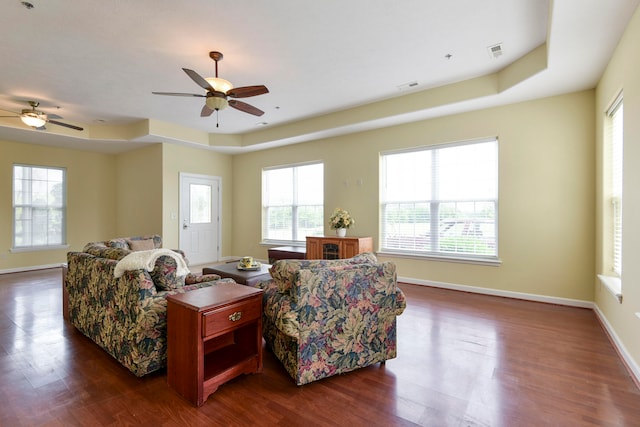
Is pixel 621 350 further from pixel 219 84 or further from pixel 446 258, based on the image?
pixel 219 84

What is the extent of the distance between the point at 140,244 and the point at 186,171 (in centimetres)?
272

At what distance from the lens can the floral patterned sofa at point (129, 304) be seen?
219 cm

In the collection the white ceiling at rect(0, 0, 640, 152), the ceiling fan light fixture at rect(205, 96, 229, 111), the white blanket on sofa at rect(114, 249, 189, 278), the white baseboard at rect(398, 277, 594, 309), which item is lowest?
the white baseboard at rect(398, 277, 594, 309)

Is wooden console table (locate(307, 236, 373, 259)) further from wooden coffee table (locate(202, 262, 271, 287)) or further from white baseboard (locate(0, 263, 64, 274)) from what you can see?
A: white baseboard (locate(0, 263, 64, 274))

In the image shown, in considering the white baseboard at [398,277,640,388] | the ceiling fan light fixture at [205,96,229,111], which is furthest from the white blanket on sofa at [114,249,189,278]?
the white baseboard at [398,277,640,388]

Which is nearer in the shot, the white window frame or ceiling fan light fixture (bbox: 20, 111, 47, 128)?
the white window frame

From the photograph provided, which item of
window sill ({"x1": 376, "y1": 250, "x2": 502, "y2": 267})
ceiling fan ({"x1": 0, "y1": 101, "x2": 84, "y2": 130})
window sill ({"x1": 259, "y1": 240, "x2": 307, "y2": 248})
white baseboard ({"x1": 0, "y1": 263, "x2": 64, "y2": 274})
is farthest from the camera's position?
window sill ({"x1": 259, "y1": 240, "x2": 307, "y2": 248})

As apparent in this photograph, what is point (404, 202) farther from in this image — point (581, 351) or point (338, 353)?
point (338, 353)

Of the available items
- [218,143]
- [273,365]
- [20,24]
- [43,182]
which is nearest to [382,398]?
[273,365]

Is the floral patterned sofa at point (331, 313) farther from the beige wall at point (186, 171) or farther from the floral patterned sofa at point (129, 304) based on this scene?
the beige wall at point (186, 171)

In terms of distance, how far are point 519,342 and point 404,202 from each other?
2.90 metres

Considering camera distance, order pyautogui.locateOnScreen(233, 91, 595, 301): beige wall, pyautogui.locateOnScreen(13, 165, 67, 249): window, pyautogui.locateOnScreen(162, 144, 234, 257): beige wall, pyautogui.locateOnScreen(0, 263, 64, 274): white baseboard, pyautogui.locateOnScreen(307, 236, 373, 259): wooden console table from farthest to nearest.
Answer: pyautogui.locateOnScreen(162, 144, 234, 257): beige wall, pyautogui.locateOnScreen(13, 165, 67, 249): window, pyautogui.locateOnScreen(0, 263, 64, 274): white baseboard, pyautogui.locateOnScreen(307, 236, 373, 259): wooden console table, pyautogui.locateOnScreen(233, 91, 595, 301): beige wall

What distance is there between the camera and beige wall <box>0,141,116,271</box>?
6137mm

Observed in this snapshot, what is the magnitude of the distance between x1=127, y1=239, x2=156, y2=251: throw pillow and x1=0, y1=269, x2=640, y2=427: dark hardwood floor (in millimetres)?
1474
